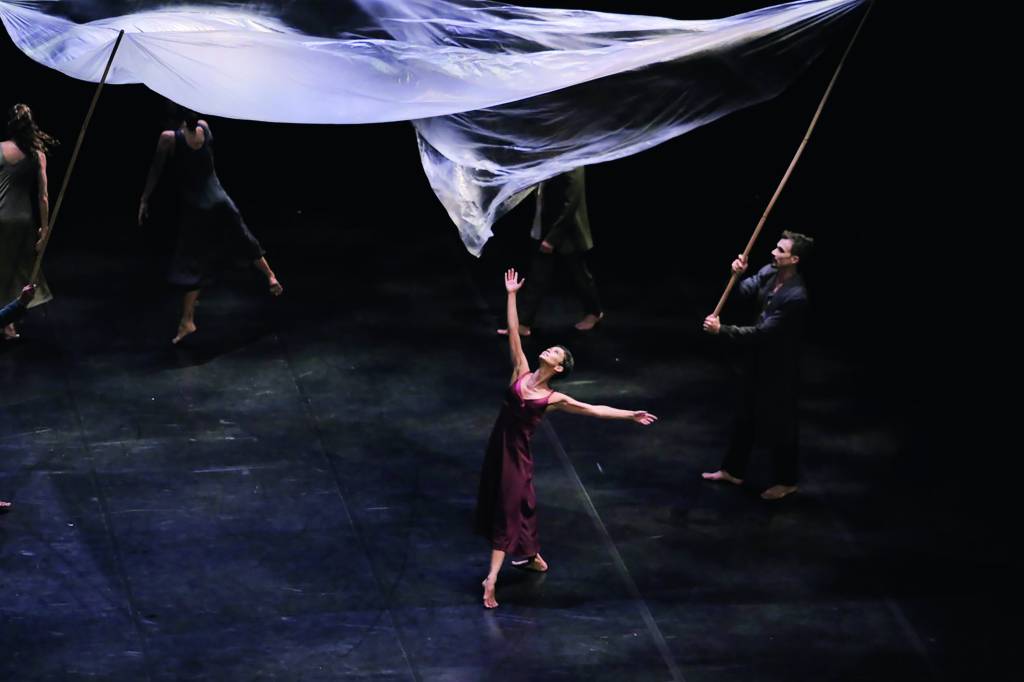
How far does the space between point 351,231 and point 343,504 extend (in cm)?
378

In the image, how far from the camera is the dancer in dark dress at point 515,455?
320 inches

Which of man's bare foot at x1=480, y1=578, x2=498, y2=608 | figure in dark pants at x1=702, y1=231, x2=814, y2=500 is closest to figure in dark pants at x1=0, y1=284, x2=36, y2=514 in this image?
man's bare foot at x1=480, y1=578, x2=498, y2=608

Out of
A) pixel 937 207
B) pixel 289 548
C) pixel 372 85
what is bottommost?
pixel 289 548

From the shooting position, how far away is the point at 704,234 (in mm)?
12750

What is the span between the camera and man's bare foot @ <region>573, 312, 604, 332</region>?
11.2 m

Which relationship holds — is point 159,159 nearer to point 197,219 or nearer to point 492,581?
point 197,219

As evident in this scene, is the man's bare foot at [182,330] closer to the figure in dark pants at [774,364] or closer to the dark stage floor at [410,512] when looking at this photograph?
the dark stage floor at [410,512]

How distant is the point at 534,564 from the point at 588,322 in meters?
2.91

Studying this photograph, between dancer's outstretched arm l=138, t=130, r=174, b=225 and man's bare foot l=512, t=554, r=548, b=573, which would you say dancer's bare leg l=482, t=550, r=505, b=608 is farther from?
dancer's outstretched arm l=138, t=130, r=174, b=225

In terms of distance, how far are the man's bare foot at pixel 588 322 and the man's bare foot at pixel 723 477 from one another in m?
1.90

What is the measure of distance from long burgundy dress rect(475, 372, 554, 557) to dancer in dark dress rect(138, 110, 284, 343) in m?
2.60

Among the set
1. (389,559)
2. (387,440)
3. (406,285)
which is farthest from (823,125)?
(389,559)

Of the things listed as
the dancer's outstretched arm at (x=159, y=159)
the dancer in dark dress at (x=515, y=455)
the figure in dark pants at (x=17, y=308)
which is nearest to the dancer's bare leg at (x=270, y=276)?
the dancer's outstretched arm at (x=159, y=159)

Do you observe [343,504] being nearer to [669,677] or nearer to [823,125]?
[669,677]
